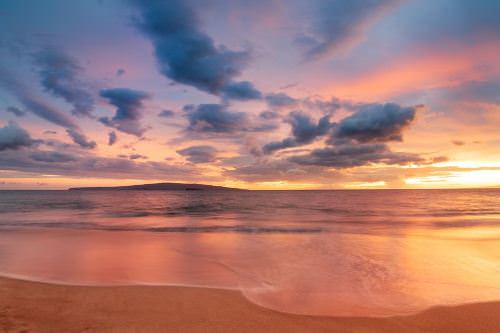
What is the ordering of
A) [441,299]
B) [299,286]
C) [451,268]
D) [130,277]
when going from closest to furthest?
[441,299], [299,286], [130,277], [451,268]

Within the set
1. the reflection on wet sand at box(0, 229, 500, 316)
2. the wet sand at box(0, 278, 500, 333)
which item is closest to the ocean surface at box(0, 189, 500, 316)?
the reflection on wet sand at box(0, 229, 500, 316)

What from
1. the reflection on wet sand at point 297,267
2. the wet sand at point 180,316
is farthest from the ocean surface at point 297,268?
the wet sand at point 180,316

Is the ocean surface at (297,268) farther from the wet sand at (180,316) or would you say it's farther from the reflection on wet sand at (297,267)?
the wet sand at (180,316)

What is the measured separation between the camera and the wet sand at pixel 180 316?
595cm

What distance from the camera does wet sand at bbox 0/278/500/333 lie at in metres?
5.95

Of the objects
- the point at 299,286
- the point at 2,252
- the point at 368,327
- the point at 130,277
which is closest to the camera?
the point at 368,327

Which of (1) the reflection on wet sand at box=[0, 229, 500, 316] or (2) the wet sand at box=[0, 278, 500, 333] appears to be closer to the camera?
(2) the wet sand at box=[0, 278, 500, 333]

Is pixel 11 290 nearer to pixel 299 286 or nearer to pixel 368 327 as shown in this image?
pixel 299 286

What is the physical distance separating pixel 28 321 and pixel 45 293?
215cm

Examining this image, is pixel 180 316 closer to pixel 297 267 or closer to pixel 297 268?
pixel 297 268

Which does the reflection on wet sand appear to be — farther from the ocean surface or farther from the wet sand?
the wet sand

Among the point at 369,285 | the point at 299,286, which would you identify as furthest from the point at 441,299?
the point at 299,286

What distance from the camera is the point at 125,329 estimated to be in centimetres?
578

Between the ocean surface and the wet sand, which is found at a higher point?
the wet sand
